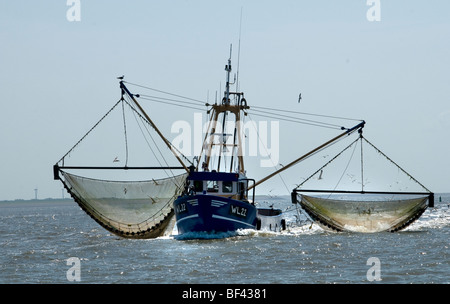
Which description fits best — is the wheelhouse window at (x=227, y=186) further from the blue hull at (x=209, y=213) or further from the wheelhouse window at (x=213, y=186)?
the blue hull at (x=209, y=213)

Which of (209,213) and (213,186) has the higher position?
(213,186)

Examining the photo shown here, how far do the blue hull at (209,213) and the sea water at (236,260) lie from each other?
22.8 inches

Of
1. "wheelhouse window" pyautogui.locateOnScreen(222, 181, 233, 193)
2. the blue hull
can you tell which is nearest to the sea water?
the blue hull

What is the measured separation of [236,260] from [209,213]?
9.27 meters

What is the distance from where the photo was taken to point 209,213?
4041cm

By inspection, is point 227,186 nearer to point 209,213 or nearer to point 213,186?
point 213,186

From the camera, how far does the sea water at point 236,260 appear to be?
26627 millimetres

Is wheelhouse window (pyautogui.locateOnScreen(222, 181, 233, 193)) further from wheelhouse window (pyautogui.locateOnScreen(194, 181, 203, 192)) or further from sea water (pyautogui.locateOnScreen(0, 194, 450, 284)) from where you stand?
sea water (pyautogui.locateOnScreen(0, 194, 450, 284))

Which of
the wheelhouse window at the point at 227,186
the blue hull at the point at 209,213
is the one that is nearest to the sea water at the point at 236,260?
the blue hull at the point at 209,213

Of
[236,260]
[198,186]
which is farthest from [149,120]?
[236,260]

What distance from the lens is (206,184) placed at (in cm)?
4328
